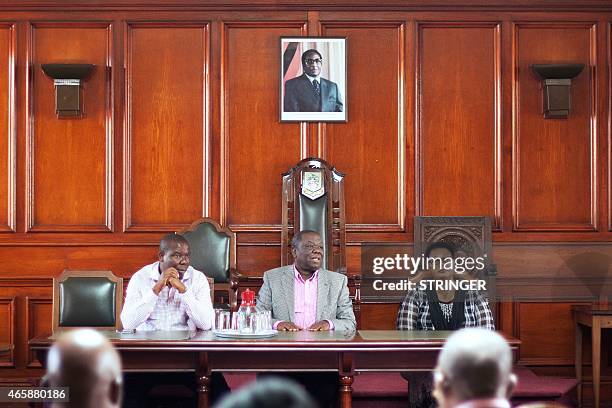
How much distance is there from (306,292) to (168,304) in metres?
0.78

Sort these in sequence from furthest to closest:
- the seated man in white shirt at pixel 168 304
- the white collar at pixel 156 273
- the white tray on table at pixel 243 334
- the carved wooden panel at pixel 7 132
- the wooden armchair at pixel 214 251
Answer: the carved wooden panel at pixel 7 132 → the wooden armchair at pixel 214 251 → the white collar at pixel 156 273 → the seated man in white shirt at pixel 168 304 → the white tray on table at pixel 243 334

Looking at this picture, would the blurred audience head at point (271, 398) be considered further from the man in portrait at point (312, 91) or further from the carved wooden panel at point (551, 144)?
the carved wooden panel at point (551, 144)

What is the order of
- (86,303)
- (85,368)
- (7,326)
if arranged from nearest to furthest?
1. (85,368)
2. (86,303)
3. (7,326)

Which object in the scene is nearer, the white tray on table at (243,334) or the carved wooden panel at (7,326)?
the white tray on table at (243,334)

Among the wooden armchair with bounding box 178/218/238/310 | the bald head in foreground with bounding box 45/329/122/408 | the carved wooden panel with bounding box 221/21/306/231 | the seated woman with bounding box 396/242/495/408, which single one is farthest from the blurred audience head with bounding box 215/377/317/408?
the carved wooden panel with bounding box 221/21/306/231

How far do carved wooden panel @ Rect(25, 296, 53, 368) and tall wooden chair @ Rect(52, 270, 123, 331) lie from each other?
1.81 metres

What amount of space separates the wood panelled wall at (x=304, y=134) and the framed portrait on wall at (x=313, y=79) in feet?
0.25

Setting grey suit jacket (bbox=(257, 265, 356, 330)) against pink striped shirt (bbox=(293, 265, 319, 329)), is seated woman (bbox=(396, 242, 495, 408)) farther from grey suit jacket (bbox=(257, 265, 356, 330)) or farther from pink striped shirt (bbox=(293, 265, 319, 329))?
pink striped shirt (bbox=(293, 265, 319, 329))

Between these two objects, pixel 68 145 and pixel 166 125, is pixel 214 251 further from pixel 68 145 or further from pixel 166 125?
pixel 68 145

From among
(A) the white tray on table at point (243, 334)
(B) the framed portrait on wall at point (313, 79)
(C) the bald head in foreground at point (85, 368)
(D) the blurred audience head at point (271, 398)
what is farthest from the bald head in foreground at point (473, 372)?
(B) the framed portrait on wall at point (313, 79)

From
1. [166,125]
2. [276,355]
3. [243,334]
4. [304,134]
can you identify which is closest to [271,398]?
[276,355]

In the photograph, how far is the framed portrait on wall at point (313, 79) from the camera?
23.0 ft

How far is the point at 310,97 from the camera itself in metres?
7.02
